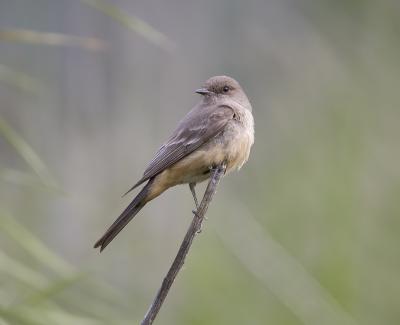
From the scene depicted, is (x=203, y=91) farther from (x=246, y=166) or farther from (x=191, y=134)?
(x=246, y=166)

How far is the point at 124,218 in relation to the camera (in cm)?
395

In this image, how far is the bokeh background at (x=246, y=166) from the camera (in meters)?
4.46

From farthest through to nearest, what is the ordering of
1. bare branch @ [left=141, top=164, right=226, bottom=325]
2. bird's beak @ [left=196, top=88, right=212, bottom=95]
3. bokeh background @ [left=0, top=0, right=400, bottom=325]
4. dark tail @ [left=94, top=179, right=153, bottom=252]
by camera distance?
bird's beak @ [left=196, top=88, right=212, bottom=95] → bokeh background @ [left=0, top=0, right=400, bottom=325] → dark tail @ [left=94, top=179, right=153, bottom=252] → bare branch @ [left=141, top=164, right=226, bottom=325]

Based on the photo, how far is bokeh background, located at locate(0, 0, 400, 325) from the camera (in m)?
4.46

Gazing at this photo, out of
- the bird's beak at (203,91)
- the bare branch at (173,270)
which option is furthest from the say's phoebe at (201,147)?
the bare branch at (173,270)

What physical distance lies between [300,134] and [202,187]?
1047 mm

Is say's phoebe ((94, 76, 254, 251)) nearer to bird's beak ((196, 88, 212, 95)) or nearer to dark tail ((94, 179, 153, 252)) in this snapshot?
dark tail ((94, 179, 153, 252))

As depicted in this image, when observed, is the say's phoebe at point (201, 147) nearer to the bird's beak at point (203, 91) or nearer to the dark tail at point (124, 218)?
the dark tail at point (124, 218)

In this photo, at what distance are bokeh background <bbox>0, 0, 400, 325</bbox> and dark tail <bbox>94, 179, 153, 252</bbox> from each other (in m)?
0.38

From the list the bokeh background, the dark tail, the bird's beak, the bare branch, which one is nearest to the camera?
the bare branch

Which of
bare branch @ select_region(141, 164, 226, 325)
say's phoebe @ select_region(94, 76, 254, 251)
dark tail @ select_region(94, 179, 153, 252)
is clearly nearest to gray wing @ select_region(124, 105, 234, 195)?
say's phoebe @ select_region(94, 76, 254, 251)

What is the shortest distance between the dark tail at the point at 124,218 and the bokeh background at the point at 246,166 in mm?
385

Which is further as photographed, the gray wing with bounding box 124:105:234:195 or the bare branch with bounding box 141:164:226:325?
the gray wing with bounding box 124:105:234:195

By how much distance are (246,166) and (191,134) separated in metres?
1.02
